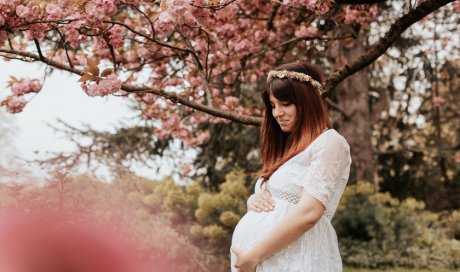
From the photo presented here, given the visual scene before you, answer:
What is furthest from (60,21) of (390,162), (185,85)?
(390,162)

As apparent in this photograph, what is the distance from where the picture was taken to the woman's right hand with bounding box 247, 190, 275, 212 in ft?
6.50

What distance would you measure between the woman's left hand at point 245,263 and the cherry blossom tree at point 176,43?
104 centimetres

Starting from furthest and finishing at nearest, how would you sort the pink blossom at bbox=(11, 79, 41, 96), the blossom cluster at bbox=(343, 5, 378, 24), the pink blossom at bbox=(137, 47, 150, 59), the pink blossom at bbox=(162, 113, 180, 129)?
the pink blossom at bbox=(162, 113, 180, 129)
the blossom cluster at bbox=(343, 5, 378, 24)
the pink blossom at bbox=(137, 47, 150, 59)
the pink blossom at bbox=(11, 79, 41, 96)

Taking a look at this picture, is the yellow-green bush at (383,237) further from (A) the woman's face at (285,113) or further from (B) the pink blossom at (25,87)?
(A) the woman's face at (285,113)

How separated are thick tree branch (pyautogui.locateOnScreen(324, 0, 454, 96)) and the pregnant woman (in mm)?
1013

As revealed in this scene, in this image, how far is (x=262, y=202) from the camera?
2.01 metres

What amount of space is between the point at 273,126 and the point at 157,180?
3934 millimetres

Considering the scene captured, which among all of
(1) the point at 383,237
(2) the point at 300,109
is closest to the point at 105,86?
(2) the point at 300,109

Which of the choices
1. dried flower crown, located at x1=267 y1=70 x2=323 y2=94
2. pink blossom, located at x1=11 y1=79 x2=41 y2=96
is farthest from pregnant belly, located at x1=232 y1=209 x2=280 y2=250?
pink blossom, located at x1=11 y1=79 x2=41 y2=96

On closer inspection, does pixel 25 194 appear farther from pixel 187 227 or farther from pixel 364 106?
pixel 364 106

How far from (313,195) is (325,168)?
90 millimetres

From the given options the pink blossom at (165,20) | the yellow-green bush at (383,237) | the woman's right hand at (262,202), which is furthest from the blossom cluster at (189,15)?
the yellow-green bush at (383,237)

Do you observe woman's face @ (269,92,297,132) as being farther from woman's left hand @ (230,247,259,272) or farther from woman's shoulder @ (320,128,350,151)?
woman's left hand @ (230,247,259,272)

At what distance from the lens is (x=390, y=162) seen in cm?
942
